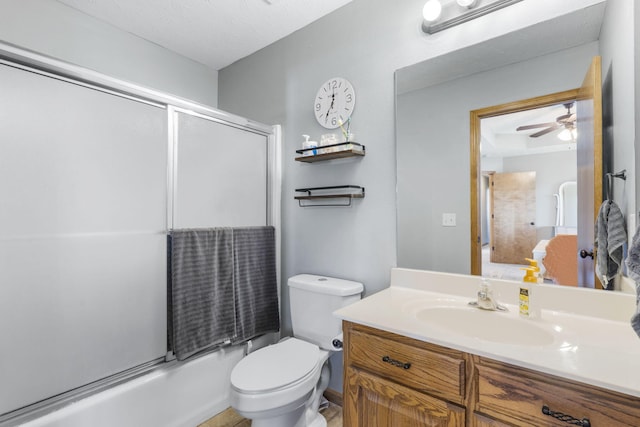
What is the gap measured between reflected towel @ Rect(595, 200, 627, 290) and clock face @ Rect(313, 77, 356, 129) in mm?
1231

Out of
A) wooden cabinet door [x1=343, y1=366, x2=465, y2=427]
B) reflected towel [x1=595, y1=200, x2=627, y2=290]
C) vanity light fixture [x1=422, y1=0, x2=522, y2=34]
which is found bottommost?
wooden cabinet door [x1=343, y1=366, x2=465, y2=427]

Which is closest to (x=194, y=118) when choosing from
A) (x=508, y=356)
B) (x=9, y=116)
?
(x=9, y=116)

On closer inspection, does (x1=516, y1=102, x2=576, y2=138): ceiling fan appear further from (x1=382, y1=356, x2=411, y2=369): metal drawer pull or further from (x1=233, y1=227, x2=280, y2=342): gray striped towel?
(x1=233, y1=227, x2=280, y2=342): gray striped towel

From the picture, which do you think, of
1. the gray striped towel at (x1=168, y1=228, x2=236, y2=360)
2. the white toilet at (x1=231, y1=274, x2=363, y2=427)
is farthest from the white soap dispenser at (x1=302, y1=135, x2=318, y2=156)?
the white toilet at (x1=231, y1=274, x2=363, y2=427)

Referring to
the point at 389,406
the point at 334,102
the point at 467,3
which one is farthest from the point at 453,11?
the point at 389,406

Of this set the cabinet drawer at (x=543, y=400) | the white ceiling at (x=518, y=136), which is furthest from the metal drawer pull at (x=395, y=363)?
the white ceiling at (x=518, y=136)

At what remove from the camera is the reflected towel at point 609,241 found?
99 cm

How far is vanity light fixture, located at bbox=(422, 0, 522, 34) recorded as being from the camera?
133cm

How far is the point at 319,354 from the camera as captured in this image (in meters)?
1.56

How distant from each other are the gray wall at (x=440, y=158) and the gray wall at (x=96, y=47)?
1542mm

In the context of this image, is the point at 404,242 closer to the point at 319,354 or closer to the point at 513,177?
the point at 513,177

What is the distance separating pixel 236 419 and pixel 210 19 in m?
2.43

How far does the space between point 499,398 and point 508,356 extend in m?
0.14

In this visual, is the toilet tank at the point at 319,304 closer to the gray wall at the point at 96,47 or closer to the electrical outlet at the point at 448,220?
the electrical outlet at the point at 448,220
